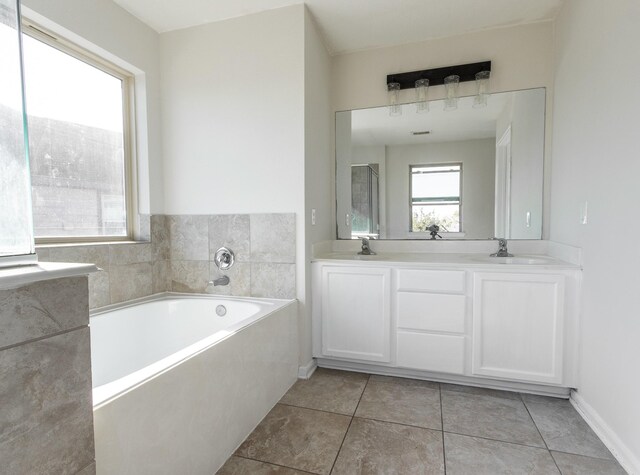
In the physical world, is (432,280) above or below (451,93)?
below

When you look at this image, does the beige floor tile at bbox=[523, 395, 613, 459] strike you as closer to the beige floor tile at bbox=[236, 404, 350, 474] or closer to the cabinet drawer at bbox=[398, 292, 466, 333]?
the cabinet drawer at bbox=[398, 292, 466, 333]

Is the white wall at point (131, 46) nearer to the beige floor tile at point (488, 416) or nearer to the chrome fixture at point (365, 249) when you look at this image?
the chrome fixture at point (365, 249)

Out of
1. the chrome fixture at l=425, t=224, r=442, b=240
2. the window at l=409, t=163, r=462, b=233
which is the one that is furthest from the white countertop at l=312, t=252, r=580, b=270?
the window at l=409, t=163, r=462, b=233

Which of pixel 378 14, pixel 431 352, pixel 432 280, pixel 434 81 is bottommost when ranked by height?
pixel 431 352

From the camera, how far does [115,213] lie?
228 cm

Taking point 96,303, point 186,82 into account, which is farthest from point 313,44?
point 96,303

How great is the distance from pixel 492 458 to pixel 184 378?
137 centimetres

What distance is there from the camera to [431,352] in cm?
211

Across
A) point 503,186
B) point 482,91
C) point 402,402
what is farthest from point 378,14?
point 402,402

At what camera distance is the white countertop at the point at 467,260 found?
1.93 meters

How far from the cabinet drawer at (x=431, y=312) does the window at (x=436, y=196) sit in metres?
0.70

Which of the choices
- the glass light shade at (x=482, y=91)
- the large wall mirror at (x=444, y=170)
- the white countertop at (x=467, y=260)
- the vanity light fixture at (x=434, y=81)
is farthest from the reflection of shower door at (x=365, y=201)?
the glass light shade at (x=482, y=91)

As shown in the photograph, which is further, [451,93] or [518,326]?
[451,93]

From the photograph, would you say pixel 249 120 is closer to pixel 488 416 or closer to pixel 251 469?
pixel 251 469
